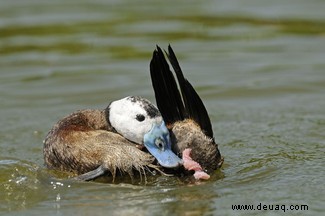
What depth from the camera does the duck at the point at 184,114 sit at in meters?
6.54

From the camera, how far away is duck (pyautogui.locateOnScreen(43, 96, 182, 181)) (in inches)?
252

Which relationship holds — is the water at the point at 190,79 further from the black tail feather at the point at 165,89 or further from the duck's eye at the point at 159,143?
the black tail feather at the point at 165,89

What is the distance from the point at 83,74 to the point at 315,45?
9.21ft

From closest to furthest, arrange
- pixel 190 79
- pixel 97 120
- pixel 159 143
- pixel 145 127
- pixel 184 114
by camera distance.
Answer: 1. pixel 159 143
2. pixel 145 127
3. pixel 184 114
4. pixel 97 120
5. pixel 190 79

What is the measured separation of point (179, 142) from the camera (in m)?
6.61

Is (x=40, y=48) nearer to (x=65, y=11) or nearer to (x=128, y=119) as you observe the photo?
(x=65, y=11)

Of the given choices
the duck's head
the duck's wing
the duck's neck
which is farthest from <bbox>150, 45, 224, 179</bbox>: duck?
the duck's neck

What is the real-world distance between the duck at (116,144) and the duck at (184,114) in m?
0.11

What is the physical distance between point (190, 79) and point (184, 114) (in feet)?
10.5

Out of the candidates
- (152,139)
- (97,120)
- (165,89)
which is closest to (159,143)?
(152,139)

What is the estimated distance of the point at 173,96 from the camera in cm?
662

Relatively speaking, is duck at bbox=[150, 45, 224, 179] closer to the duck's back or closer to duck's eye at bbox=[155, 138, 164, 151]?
duck's eye at bbox=[155, 138, 164, 151]

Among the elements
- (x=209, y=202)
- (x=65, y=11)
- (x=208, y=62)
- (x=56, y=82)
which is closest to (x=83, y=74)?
(x=56, y=82)

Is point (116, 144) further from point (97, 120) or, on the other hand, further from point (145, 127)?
point (97, 120)
